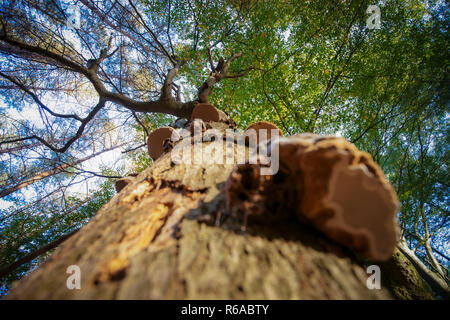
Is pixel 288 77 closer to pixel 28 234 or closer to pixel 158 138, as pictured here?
pixel 158 138

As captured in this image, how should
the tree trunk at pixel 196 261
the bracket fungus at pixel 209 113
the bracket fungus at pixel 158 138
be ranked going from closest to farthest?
the tree trunk at pixel 196 261 < the bracket fungus at pixel 158 138 < the bracket fungus at pixel 209 113

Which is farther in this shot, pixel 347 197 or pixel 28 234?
pixel 28 234

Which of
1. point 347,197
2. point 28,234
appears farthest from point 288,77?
point 28,234

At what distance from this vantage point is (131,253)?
2.42 feet

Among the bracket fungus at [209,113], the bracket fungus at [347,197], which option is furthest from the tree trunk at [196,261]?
the bracket fungus at [209,113]

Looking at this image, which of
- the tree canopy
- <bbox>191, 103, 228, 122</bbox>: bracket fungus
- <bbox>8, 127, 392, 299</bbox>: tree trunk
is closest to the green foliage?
the tree canopy

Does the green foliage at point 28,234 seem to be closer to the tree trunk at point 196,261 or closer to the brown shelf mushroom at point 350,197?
the tree trunk at point 196,261

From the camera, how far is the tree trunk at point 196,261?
597mm

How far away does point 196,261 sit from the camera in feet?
2.19

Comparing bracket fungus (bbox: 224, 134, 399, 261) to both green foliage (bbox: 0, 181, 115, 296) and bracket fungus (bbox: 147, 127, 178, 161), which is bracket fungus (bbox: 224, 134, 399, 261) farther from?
green foliage (bbox: 0, 181, 115, 296)

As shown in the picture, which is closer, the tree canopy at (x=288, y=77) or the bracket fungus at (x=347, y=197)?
the bracket fungus at (x=347, y=197)
